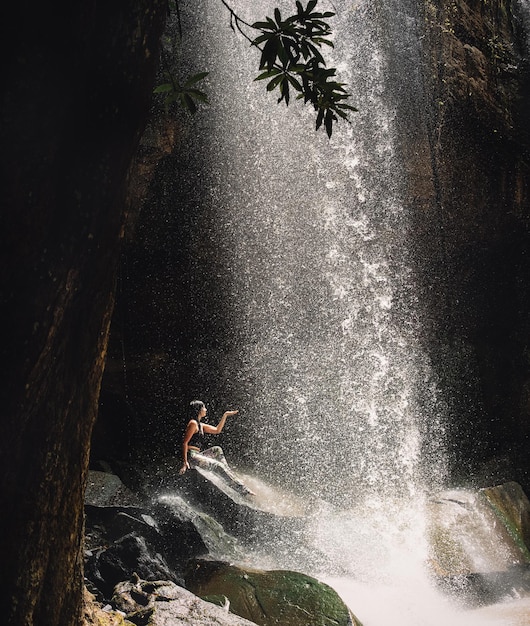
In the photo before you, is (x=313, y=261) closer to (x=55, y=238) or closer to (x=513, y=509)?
(x=513, y=509)

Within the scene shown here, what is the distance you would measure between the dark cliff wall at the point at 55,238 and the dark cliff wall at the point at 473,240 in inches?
381

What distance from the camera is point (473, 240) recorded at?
11.2 meters

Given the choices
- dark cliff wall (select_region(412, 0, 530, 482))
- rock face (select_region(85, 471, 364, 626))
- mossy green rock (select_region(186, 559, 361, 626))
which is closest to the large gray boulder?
rock face (select_region(85, 471, 364, 626))

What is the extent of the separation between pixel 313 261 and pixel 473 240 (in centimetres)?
323

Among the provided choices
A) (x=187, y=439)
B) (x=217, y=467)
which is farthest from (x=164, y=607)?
(x=217, y=467)

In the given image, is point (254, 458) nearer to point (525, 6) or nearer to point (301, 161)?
point (301, 161)

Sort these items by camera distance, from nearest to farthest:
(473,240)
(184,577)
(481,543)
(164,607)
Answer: (164,607) → (184,577) → (481,543) → (473,240)

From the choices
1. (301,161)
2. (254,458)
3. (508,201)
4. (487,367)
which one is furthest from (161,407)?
(508,201)

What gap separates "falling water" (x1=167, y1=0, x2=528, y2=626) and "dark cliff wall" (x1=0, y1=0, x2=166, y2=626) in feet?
28.5

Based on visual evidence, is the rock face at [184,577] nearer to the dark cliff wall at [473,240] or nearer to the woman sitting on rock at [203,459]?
the woman sitting on rock at [203,459]

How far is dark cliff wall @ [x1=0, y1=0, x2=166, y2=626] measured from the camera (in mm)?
1745

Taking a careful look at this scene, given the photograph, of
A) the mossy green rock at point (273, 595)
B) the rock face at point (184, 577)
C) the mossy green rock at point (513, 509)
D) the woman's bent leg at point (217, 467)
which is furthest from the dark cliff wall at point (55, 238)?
the mossy green rock at point (513, 509)

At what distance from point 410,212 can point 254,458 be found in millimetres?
5713

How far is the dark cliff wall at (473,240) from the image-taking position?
11.0 m
